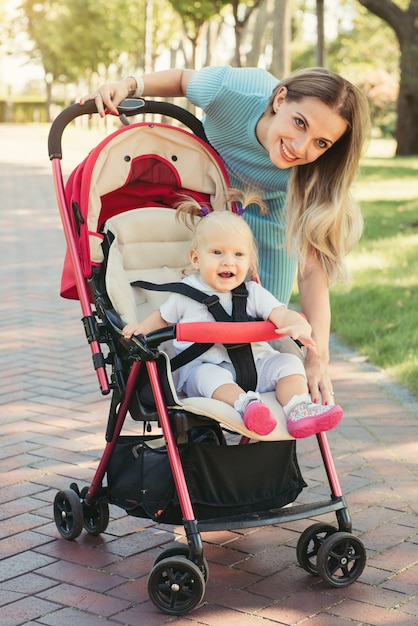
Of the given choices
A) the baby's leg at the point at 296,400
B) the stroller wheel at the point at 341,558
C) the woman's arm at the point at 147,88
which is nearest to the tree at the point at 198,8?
the woman's arm at the point at 147,88

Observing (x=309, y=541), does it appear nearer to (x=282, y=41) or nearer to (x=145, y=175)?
(x=145, y=175)

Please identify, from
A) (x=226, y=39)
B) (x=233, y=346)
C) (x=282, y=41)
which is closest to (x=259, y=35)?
(x=282, y=41)

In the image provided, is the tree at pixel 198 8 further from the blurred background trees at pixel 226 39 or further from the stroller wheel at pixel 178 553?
the stroller wheel at pixel 178 553

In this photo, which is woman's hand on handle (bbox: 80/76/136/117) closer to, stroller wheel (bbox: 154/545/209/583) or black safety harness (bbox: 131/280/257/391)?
black safety harness (bbox: 131/280/257/391)

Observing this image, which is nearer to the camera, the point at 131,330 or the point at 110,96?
the point at 131,330

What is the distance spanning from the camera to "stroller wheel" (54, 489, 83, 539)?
355cm

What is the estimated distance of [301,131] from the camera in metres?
3.44

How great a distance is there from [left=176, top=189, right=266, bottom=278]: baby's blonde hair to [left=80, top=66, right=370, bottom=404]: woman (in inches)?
5.3

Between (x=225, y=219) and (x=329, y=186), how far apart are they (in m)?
0.43

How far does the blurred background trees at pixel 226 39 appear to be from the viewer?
2156 cm

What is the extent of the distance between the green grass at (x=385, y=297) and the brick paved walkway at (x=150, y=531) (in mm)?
182

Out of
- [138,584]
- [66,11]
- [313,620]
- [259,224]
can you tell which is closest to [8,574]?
[138,584]

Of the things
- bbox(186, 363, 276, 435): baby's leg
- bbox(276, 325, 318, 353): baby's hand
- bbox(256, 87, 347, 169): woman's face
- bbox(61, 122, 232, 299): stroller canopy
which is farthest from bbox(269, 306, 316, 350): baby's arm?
bbox(61, 122, 232, 299): stroller canopy

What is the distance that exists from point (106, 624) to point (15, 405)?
7.90 feet
